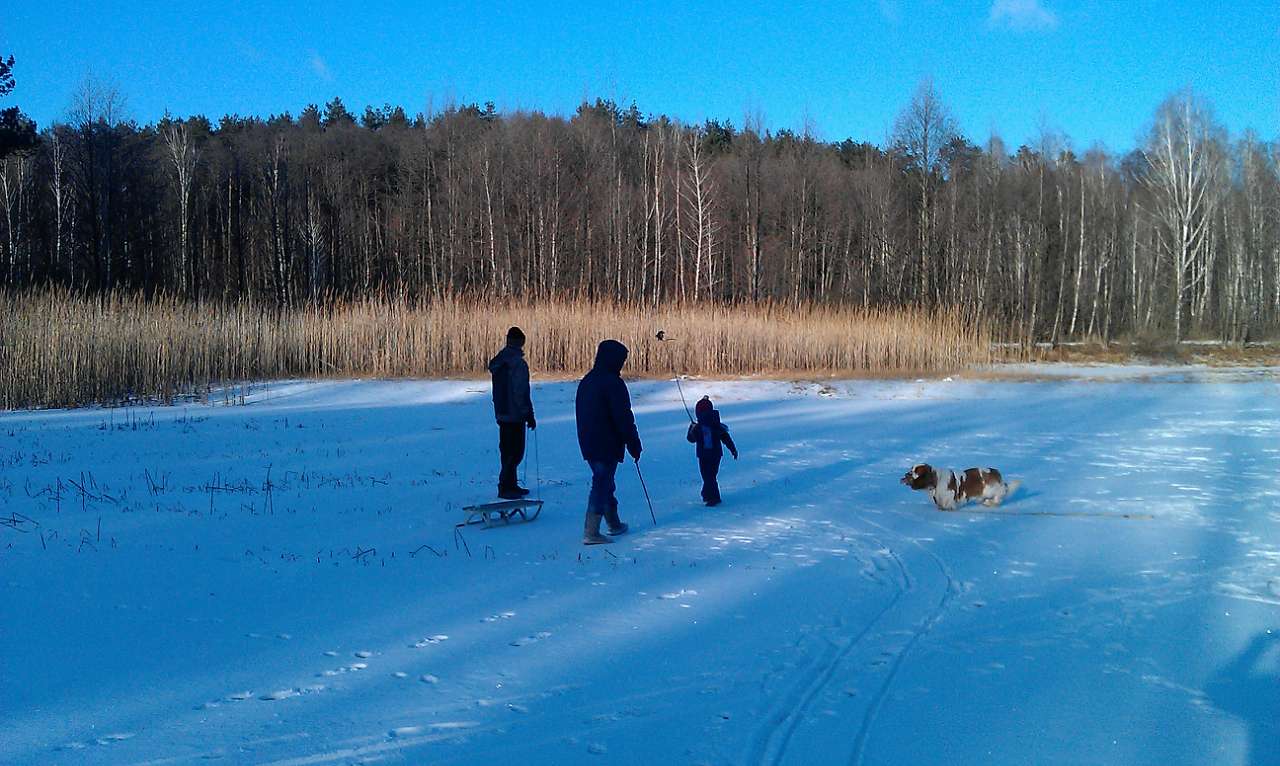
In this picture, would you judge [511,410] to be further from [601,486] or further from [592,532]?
[592,532]

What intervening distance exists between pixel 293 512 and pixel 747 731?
6167 mm

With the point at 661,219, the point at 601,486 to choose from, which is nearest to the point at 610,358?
the point at 601,486

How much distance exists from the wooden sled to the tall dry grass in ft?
50.7

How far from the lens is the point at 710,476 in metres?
9.50

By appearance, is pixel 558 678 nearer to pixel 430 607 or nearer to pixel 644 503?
pixel 430 607

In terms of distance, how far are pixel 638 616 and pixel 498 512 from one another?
313 cm

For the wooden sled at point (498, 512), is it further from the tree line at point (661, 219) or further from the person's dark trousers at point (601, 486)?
the tree line at point (661, 219)

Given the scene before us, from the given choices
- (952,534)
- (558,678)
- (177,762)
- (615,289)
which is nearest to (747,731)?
(558,678)

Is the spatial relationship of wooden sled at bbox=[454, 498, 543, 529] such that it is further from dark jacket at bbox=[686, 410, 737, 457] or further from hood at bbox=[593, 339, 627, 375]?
dark jacket at bbox=[686, 410, 737, 457]

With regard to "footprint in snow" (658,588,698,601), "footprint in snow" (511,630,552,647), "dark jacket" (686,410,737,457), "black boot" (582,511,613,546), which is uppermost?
"dark jacket" (686,410,737,457)

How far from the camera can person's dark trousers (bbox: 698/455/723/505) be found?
945 centimetres

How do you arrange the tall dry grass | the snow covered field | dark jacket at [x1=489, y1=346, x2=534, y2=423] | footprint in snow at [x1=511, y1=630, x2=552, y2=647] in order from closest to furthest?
the snow covered field
footprint in snow at [x1=511, y1=630, x2=552, y2=647]
dark jacket at [x1=489, y1=346, x2=534, y2=423]
the tall dry grass

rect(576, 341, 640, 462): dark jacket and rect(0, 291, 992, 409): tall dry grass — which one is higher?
rect(0, 291, 992, 409): tall dry grass

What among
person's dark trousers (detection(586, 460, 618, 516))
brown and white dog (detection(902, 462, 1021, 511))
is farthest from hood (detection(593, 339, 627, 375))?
brown and white dog (detection(902, 462, 1021, 511))
